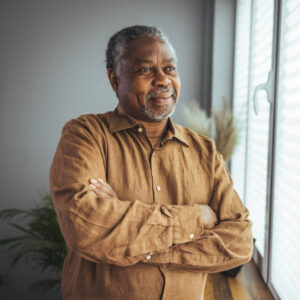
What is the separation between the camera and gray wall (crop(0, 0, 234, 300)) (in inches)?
110

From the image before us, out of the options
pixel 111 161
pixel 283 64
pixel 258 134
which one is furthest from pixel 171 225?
pixel 258 134

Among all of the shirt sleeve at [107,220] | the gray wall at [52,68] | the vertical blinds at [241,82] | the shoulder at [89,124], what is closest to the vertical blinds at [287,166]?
the shirt sleeve at [107,220]

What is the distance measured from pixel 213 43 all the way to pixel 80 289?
215 centimetres

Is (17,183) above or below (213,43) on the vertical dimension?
below

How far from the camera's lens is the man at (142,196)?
1.05 m

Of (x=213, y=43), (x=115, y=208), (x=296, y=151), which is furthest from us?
(x=213, y=43)

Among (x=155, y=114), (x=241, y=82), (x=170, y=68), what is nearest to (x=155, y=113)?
(x=155, y=114)

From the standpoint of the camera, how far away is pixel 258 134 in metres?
1.92

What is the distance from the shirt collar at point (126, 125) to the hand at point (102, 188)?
25 cm

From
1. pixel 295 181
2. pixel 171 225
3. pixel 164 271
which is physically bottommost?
pixel 164 271

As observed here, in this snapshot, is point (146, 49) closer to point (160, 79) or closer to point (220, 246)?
point (160, 79)

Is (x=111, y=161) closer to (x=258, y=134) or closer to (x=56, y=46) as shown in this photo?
(x=258, y=134)

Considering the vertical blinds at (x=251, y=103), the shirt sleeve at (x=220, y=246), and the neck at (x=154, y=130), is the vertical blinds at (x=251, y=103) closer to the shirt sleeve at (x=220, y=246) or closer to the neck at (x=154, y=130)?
the shirt sleeve at (x=220, y=246)

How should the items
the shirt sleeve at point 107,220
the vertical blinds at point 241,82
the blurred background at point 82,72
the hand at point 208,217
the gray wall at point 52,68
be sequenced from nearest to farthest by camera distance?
the shirt sleeve at point 107,220 < the hand at point 208,217 < the vertical blinds at point 241,82 < the blurred background at point 82,72 < the gray wall at point 52,68
